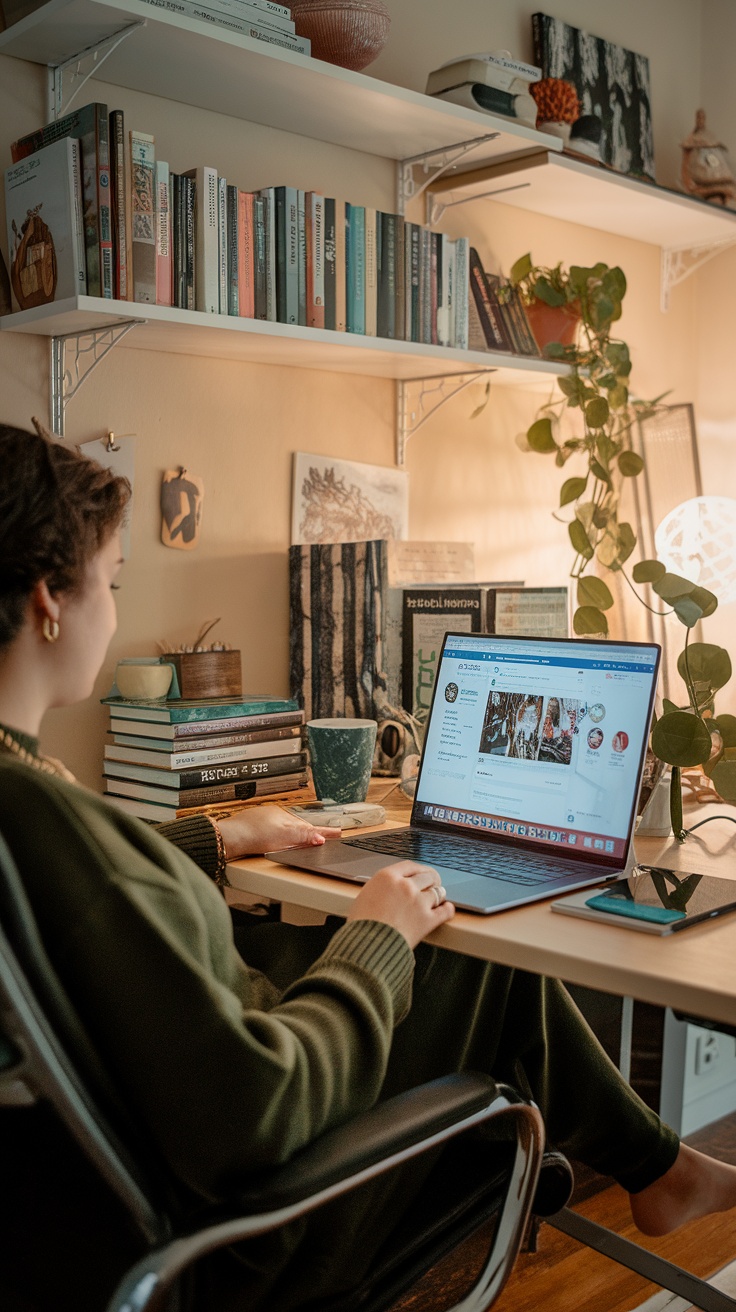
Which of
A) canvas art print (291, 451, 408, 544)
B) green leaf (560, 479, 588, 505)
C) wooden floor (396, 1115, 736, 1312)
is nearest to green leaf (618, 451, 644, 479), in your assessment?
green leaf (560, 479, 588, 505)

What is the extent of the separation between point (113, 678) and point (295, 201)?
31.5 inches

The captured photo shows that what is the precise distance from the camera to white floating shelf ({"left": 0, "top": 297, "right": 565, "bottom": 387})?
1618 mm

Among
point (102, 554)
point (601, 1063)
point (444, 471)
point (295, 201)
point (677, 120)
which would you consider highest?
point (677, 120)

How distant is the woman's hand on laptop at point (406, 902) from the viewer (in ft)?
3.72

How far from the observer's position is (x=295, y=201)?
6.00 ft

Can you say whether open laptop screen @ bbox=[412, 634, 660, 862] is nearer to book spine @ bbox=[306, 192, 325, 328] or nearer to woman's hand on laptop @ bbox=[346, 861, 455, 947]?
woman's hand on laptop @ bbox=[346, 861, 455, 947]

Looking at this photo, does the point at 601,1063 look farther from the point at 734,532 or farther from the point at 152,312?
the point at 734,532

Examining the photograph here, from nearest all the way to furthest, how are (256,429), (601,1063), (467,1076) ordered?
(467,1076) → (601,1063) → (256,429)

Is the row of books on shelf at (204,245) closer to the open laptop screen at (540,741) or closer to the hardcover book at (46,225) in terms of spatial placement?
the hardcover book at (46,225)

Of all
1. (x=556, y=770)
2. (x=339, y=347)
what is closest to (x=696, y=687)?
(x=556, y=770)

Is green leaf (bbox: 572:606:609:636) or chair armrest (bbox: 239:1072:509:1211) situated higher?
green leaf (bbox: 572:606:609:636)

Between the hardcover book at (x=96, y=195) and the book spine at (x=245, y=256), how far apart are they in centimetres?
23

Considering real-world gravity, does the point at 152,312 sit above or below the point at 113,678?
above

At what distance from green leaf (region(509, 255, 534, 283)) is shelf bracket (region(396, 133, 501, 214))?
24 cm
